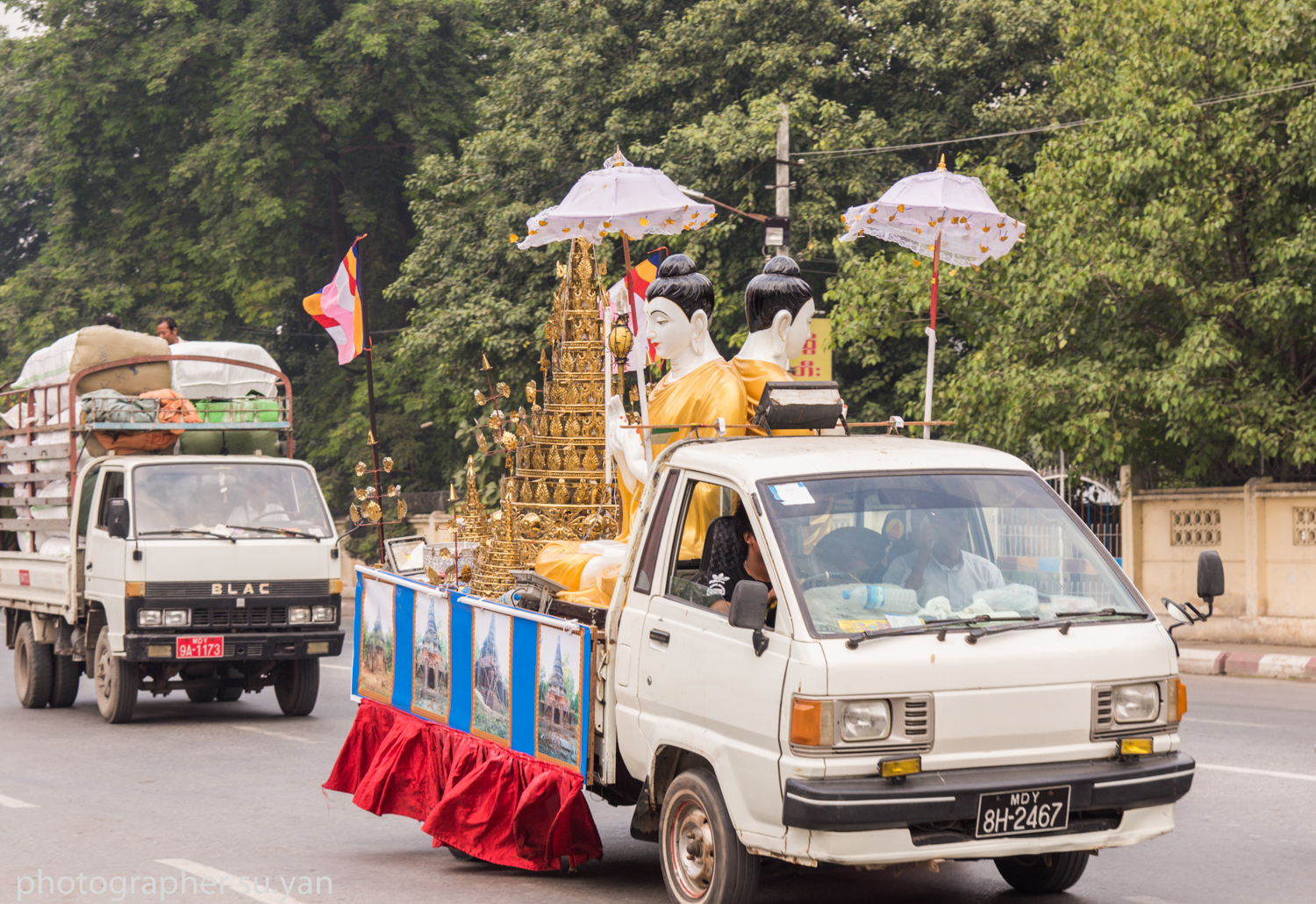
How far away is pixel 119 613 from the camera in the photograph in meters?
12.4

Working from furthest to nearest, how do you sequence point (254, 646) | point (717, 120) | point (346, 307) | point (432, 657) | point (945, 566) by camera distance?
1. point (717, 120)
2. point (346, 307)
3. point (254, 646)
4. point (432, 657)
5. point (945, 566)

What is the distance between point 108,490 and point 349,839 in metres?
6.27

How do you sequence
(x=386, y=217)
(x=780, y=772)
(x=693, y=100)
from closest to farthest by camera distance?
(x=780, y=772) < (x=693, y=100) < (x=386, y=217)

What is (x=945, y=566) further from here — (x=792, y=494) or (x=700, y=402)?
(x=700, y=402)

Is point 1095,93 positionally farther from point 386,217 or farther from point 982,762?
point 386,217

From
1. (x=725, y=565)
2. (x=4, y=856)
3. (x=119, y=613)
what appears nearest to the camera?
(x=725, y=565)

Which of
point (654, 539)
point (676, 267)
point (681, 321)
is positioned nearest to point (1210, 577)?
point (654, 539)

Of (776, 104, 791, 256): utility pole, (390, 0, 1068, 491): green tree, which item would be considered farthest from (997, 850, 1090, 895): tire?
(390, 0, 1068, 491): green tree

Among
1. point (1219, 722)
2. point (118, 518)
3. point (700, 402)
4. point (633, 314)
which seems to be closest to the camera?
point (700, 402)

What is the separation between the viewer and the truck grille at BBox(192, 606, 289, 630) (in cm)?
1255

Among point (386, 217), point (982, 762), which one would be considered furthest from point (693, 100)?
point (982, 762)

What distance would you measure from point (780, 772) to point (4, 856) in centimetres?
443

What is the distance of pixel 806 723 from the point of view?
4.92m

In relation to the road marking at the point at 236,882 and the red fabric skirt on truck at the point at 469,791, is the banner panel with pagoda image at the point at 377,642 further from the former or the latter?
the road marking at the point at 236,882
